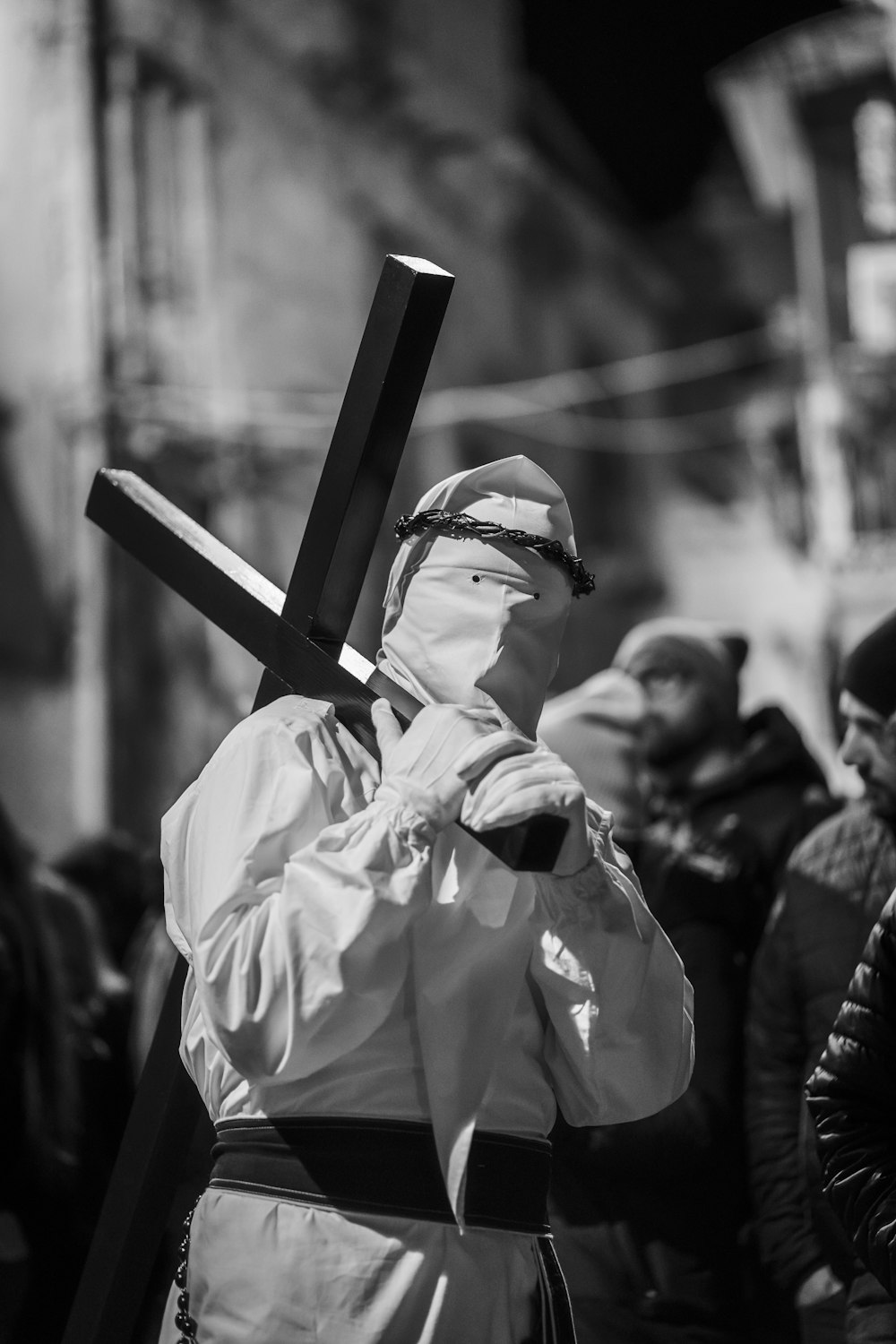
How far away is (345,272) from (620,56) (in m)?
2.79

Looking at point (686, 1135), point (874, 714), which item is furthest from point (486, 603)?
point (686, 1135)

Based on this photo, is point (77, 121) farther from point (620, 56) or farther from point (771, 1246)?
point (771, 1246)

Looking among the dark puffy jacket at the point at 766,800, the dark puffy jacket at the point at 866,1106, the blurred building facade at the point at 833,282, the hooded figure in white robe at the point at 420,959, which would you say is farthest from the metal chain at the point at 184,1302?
the blurred building facade at the point at 833,282

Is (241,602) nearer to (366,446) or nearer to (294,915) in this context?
(366,446)

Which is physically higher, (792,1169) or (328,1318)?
(328,1318)

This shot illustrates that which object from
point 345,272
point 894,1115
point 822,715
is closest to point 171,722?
point 345,272

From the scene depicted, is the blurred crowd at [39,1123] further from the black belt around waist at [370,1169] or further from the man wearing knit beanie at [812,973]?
the black belt around waist at [370,1169]

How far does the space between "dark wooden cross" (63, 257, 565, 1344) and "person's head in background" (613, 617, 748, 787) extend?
212 centimetres

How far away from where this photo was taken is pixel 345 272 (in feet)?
41.1

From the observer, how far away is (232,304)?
12.4 metres

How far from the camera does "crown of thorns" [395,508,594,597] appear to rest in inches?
78.4

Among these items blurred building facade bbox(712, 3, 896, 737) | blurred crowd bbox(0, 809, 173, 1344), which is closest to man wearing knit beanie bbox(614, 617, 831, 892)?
blurred crowd bbox(0, 809, 173, 1344)

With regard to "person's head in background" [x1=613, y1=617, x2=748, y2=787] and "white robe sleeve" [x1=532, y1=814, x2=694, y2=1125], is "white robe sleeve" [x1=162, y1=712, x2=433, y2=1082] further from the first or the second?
"person's head in background" [x1=613, y1=617, x2=748, y2=787]

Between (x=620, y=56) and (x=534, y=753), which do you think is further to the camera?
(x=620, y=56)
